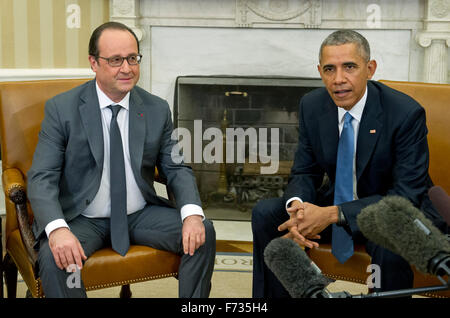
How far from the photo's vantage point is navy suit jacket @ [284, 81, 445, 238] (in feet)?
6.56

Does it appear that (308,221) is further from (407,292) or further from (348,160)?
(407,292)

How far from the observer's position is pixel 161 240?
2.03 meters

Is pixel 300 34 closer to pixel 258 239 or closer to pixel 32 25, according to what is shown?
pixel 32 25

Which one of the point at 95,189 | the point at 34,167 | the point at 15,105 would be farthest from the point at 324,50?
the point at 15,105

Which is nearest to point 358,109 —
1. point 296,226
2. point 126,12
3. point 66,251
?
point 296,226

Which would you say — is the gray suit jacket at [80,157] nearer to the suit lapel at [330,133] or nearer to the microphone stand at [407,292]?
the suit lapel at [330,133]

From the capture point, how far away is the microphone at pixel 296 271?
0.87 meters

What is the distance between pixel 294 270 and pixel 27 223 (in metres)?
1.41

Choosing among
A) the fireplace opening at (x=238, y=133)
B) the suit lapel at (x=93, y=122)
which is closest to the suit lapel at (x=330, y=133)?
the suit lapel at (x=93, y=122)

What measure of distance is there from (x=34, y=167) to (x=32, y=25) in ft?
7.49

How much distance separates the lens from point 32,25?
3957 mm

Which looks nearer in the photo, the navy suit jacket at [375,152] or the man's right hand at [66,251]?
the man's right hand at [66,251]

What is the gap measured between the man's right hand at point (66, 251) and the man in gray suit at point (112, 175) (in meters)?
0.08

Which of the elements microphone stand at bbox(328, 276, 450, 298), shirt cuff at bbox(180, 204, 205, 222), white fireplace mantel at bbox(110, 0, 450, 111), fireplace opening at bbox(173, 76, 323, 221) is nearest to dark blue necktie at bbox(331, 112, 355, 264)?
shirt cuff at bbox(180, 204, 205, 222)
